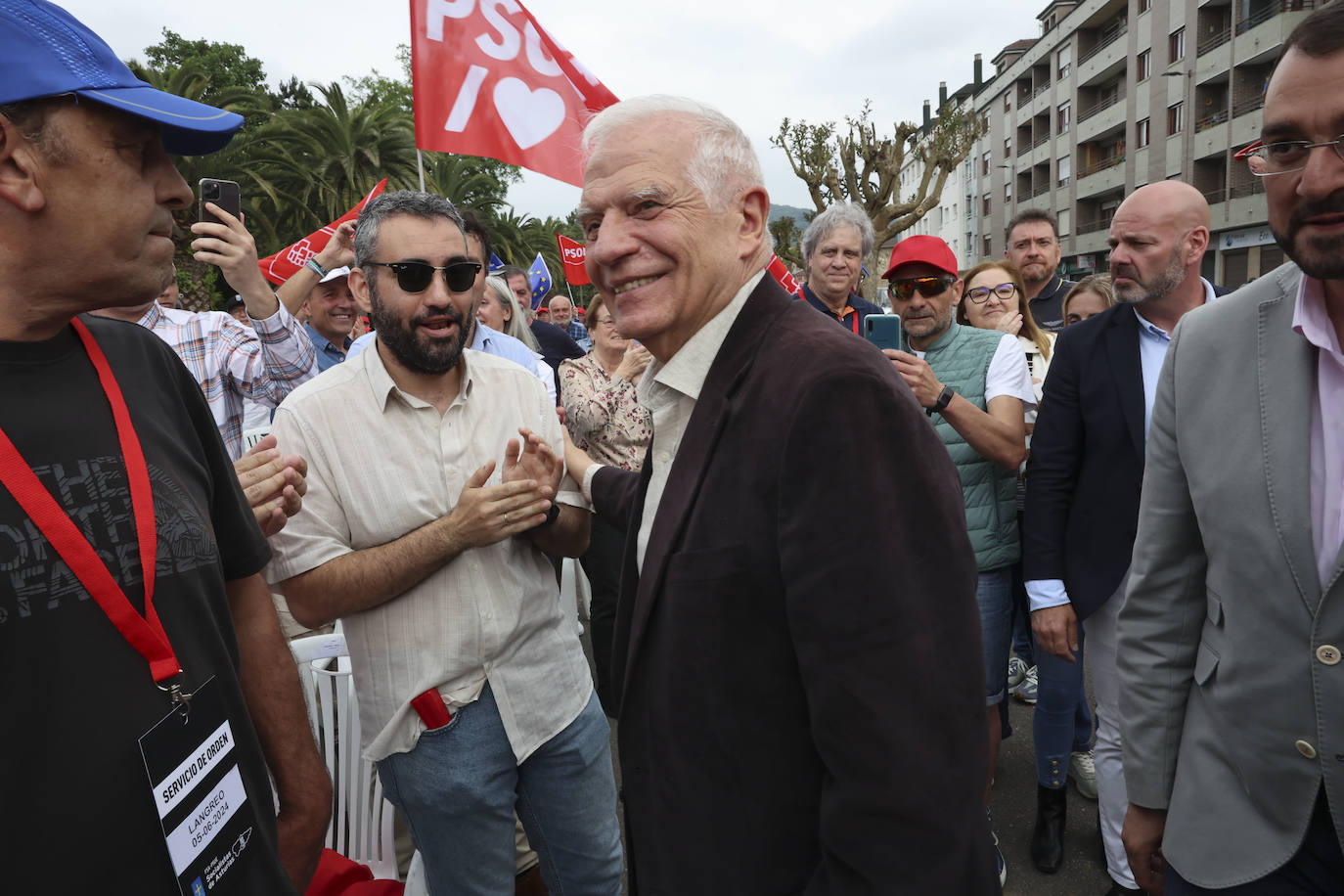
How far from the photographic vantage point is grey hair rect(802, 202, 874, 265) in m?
4.78

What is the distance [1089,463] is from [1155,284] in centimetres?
68

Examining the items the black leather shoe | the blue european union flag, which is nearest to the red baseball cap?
the black leather shoe

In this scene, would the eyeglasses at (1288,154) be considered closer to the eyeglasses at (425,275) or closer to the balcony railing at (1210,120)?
the eyeglasses at (425,275)

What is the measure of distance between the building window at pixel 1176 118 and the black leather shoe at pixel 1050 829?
37.8 meters

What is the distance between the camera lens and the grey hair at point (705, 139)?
157cm

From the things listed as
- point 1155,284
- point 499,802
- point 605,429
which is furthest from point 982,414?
point 499,802

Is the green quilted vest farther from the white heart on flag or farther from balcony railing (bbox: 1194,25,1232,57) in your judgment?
balcony railing (bbox: 1194,25,1232,57)

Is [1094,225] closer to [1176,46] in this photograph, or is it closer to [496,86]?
[1176,46]

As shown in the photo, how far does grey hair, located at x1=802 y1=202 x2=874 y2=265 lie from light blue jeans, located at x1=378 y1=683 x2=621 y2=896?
10.7 feet

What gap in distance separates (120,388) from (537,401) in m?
1.24

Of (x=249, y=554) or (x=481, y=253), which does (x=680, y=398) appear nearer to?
(x=249, y=554)

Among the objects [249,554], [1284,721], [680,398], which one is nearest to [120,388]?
[249,554]

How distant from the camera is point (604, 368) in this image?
4840 mm

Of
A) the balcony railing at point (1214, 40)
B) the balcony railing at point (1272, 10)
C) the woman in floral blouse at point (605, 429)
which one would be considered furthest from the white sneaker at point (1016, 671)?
the balcony railing at point (1214, 40)
